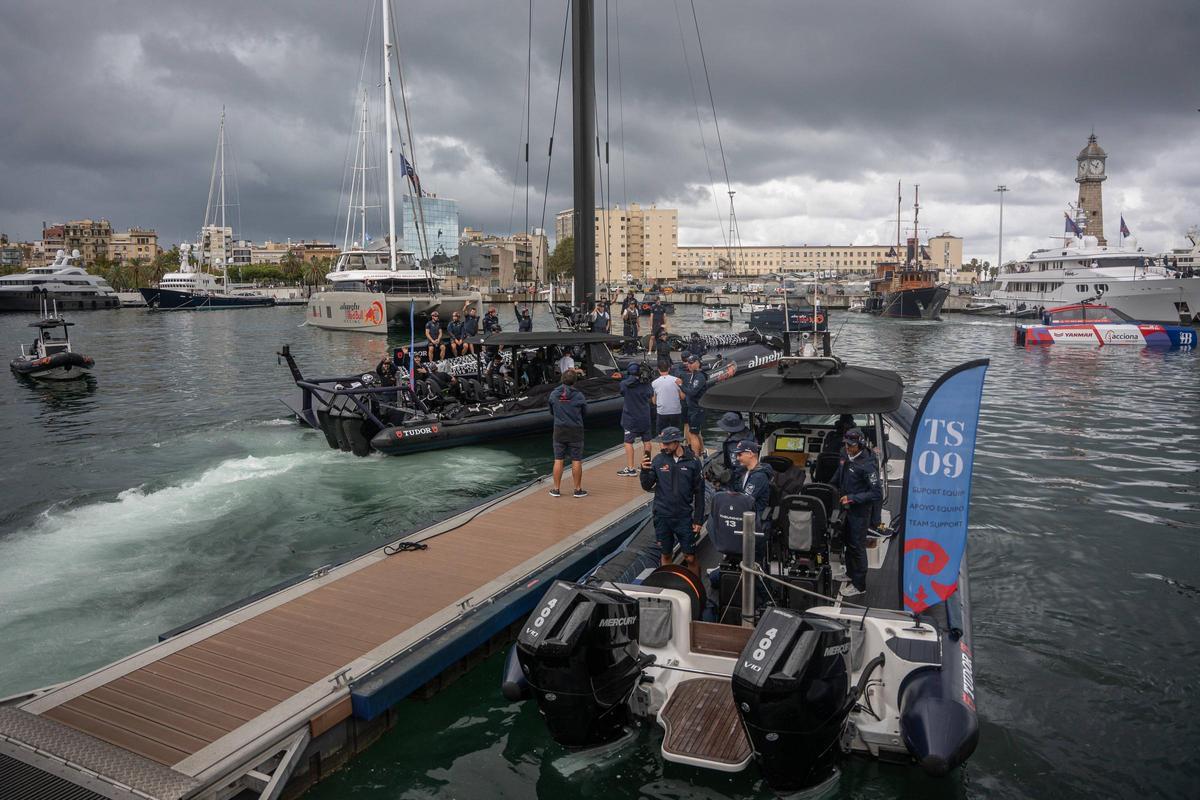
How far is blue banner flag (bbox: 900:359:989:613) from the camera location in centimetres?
A: 580

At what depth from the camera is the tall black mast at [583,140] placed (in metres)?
25.2

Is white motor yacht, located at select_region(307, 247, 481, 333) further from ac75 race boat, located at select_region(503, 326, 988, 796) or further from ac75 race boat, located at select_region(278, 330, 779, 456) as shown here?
ac75 race boat, located at select_region(503, 326, 988, 796)

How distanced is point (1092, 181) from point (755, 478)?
156606 mm

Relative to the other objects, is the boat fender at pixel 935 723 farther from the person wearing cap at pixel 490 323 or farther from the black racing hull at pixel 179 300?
the black racing hull at pixel 179 300

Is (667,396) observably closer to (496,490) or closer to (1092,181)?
(496,490)

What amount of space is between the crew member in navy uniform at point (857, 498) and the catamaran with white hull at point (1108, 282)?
205ft

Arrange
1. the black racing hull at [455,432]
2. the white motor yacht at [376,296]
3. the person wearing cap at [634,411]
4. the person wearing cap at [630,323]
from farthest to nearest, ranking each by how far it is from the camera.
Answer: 1. the white motor yacht at [376,296]
2. the person wearing cap at [630,323]
3. the black racing hull at [455,432]
4. the person wearing cap at [634,411]

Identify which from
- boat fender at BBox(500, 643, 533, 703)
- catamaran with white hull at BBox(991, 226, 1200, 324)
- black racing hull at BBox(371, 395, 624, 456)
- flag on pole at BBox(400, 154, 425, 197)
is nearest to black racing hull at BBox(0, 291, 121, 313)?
flag on pole at BBox(400, 154, 425, 197)

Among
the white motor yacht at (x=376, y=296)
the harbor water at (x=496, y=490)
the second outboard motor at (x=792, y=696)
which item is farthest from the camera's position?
the white motor yacht at (x=376, y=296)

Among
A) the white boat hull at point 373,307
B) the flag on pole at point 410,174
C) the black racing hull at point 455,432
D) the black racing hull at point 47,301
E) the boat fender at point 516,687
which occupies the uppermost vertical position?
the flag on pole at point 410,174

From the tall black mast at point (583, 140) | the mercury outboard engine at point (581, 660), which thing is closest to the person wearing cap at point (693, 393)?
the mercury outboard engine at point (581, 660)

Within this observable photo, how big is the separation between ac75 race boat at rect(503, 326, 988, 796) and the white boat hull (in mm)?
46430

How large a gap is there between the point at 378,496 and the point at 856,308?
102m

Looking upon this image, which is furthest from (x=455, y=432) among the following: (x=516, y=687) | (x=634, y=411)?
(x=516, y=687)
